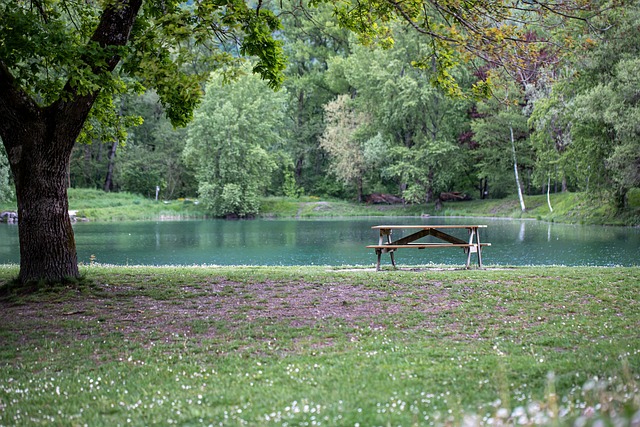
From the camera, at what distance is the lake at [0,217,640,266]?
71.8 feet

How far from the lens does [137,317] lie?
9359 millimetres

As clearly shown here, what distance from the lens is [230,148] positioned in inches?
2215

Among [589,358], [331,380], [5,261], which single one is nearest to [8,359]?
[331,380]

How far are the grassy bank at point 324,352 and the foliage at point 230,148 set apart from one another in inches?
1744

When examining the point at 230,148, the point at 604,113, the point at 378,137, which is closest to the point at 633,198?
the point at 604,113

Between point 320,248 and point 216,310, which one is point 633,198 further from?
point 216,310

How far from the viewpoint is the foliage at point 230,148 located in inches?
2197

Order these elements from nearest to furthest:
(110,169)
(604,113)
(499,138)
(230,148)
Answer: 1. (604,113)
2. (499,138)
3. (230,148)
4. (110,169)

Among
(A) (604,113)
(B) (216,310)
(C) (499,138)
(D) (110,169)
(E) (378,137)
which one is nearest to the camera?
(B) (216,310)

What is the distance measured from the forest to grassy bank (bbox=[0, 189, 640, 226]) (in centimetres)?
183

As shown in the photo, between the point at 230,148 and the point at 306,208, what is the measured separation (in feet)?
33.9

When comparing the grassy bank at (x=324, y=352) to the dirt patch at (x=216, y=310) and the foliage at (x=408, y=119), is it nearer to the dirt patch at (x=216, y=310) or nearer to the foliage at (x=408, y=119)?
the dirt patch at (x=216, y=310)

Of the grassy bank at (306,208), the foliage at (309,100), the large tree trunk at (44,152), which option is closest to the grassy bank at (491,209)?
the grassy bank at (306,208)

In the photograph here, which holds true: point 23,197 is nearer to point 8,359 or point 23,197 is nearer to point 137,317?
point 137,317
